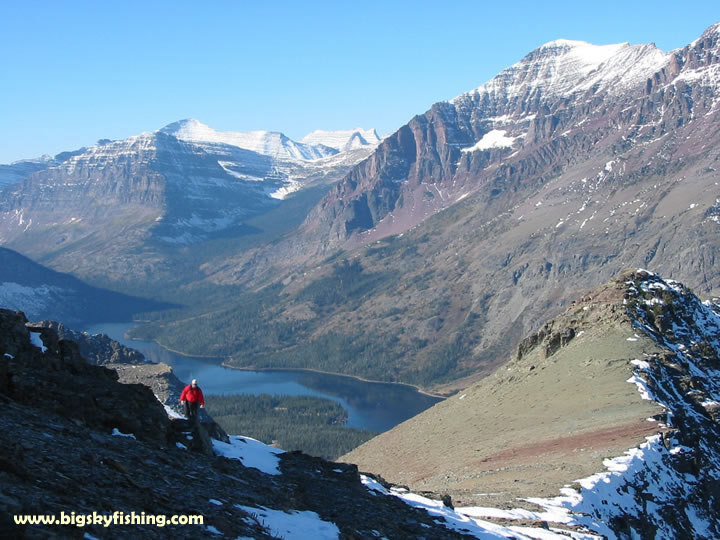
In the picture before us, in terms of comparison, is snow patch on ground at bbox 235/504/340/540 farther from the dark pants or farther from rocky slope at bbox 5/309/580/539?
the dark pants

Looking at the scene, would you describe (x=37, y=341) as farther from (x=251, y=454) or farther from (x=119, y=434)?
(x=251, y=454)

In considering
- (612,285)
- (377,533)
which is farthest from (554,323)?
(377,533)

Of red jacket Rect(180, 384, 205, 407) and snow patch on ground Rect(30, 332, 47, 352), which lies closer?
snow patch on ground Rect(30, 332, 47, 352)

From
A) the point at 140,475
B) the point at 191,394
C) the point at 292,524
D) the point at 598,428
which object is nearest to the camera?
the point at 140,475

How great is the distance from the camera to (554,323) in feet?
445

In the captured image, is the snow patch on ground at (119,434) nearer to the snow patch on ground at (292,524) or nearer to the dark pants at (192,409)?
the dark pants at (192,409)

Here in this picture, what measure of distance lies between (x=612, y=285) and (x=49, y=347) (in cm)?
10372

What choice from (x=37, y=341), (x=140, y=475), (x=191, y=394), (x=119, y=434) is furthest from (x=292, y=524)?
(x=37, y=341)

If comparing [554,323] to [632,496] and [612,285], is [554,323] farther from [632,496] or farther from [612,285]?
[632,496]

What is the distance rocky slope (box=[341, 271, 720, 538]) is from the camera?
64812mm

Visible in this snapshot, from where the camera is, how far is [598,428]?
278 feet

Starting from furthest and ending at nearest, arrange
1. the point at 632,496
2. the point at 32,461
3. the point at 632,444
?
the point at 632,444 → the point at 632,496 → the point at 32,461

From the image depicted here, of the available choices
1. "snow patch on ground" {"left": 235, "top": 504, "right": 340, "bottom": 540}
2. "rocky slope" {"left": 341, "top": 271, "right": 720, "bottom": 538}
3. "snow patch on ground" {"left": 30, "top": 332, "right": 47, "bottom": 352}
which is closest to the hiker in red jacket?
"snow patch on ground" {"left": 30, "top": 332, "right": 47, "bottom": 352}

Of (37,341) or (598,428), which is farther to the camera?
(598,428)
